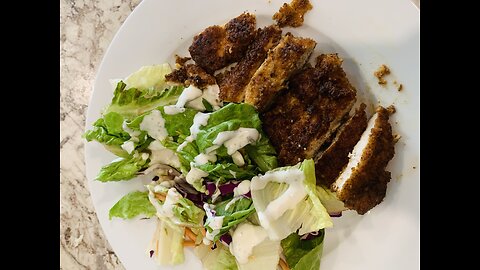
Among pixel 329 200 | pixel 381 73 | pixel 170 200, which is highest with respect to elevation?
pixel 170 200

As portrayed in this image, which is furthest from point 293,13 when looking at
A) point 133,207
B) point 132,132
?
point 133,207

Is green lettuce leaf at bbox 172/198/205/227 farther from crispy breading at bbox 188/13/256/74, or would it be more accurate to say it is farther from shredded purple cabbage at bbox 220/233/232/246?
crispy breading at bbox 188/13/256/74

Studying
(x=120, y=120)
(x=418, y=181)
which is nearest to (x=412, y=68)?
(x=418, y=181)

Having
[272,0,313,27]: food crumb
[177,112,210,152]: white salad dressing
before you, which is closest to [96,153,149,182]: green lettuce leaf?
[177,112,210,152]: white salad dressing

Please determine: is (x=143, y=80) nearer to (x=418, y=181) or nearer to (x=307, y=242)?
(x=307, y=242)

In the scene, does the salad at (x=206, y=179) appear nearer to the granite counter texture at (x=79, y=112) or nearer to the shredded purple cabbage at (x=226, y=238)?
the shredded purple cabbage at (x=226, y=238)

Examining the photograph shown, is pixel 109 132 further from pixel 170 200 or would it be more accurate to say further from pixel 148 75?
pixel 170 200
